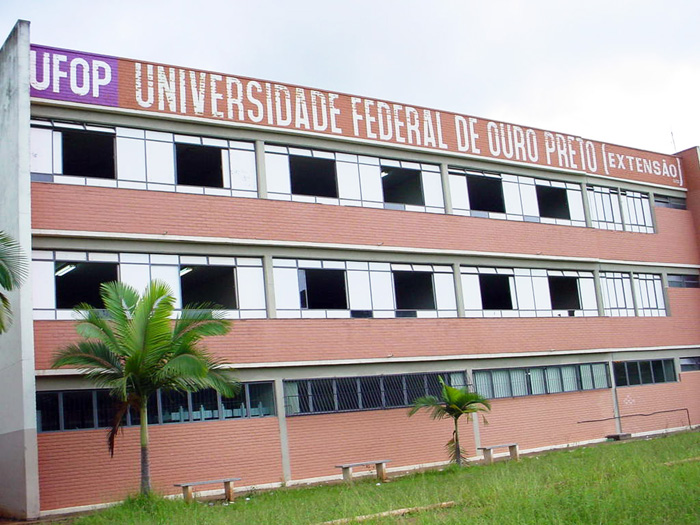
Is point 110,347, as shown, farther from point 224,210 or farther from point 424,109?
point 424,109

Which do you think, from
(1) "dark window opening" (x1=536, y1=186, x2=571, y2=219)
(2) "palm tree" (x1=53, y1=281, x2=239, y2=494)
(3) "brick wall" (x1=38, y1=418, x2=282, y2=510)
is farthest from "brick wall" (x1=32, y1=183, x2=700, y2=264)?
(3) "brick wall" (x1=38, y1=418, x2=282, y2=510)

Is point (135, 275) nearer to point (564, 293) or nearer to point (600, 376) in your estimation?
point (564, 293)

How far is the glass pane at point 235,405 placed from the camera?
23.1 meters

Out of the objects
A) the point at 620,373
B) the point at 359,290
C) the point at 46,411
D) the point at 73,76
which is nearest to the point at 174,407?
the point at 46,411

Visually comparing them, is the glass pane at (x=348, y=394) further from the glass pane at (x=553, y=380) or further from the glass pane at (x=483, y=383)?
the glass pane at (x=553, y=380)

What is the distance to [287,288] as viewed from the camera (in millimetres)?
24906

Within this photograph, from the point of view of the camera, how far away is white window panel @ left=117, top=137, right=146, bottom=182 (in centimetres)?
2275

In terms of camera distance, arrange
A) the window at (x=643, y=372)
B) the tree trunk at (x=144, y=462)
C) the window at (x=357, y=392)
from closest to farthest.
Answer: the tree trunk at (x=144, y=462) → the window at (x=357, y=392) → the window at (x=643, y=372)

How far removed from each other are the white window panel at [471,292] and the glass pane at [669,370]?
10019 millimetres

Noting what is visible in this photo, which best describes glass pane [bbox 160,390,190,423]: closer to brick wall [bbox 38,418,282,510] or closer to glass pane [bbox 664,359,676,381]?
brick wall [bbox 38,418,282,510]

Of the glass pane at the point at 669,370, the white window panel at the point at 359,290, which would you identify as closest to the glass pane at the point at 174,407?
the white window panel at the point at 359,290

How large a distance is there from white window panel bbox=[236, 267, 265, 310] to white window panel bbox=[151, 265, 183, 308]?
1.70m

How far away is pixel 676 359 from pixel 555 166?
9.29 metres

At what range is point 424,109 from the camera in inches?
1148
